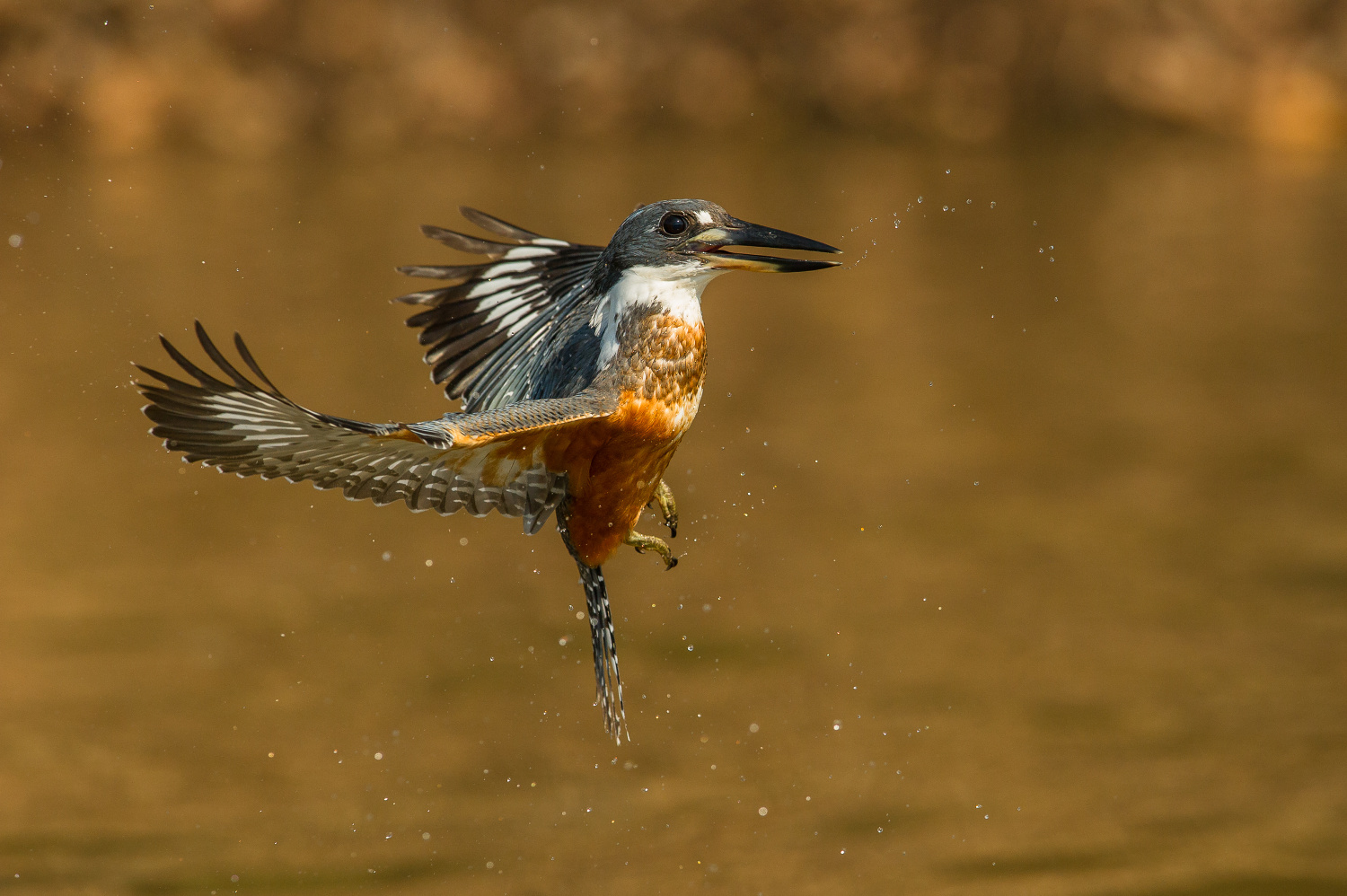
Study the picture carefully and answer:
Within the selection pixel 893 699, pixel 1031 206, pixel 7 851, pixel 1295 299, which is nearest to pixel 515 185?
pixel 1031 206

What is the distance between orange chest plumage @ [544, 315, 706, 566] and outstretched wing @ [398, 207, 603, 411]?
0.32 m

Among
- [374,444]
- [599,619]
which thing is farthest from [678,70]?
[374,444]

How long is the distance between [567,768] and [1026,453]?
3.05m

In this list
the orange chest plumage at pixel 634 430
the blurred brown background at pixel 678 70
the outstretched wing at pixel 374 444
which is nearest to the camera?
the outstretched wing at pixel 374 444

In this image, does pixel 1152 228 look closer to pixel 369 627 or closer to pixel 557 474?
pixel 369 627

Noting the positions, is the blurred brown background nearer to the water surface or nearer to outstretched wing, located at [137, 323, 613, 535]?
the water surface

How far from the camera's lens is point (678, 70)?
12070 millimetres

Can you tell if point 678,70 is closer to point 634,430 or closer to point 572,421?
point 634,430

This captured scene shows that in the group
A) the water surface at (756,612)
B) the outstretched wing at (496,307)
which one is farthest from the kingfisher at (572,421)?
the water surface at (756,612)

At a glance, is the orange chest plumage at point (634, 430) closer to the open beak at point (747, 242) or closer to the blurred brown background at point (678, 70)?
the open beak at point (747, 242)

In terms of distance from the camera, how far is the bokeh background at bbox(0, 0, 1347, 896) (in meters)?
3.94

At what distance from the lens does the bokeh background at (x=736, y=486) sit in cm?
394

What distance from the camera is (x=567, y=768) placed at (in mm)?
4145

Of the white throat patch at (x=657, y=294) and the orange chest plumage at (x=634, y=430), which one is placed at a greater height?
the white throat patch at (x=657, y=294)
